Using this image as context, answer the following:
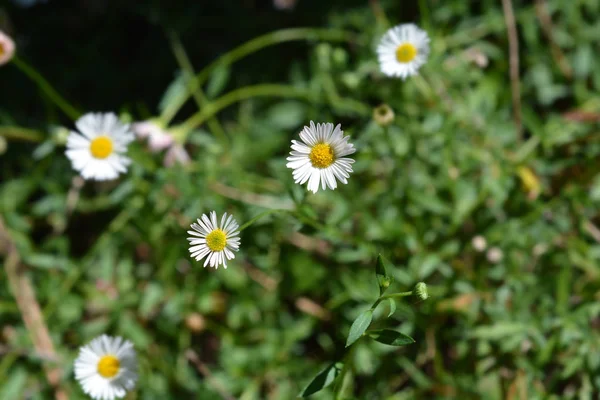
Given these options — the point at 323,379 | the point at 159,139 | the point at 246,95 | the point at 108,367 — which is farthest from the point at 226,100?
the point at 323,379

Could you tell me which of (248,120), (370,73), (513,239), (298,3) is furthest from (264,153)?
(513,239)

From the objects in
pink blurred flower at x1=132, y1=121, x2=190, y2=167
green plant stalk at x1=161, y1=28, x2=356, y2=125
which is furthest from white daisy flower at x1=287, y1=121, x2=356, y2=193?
green plant stalk at x1=161, y1=28, x2=356, y2=125

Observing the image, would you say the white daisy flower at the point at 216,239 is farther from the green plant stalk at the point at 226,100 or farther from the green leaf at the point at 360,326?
the green plant stalk at the point at 226,100

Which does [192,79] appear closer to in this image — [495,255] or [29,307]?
[29,307]

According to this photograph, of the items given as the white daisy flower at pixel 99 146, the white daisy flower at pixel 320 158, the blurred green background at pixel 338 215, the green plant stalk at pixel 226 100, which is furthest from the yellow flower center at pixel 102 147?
the white daisy flower at pixel 320 158

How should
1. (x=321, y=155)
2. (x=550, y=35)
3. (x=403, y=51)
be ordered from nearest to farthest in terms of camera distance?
(x=321, y=155), (x=403, y=51), (x=550, y=35)
